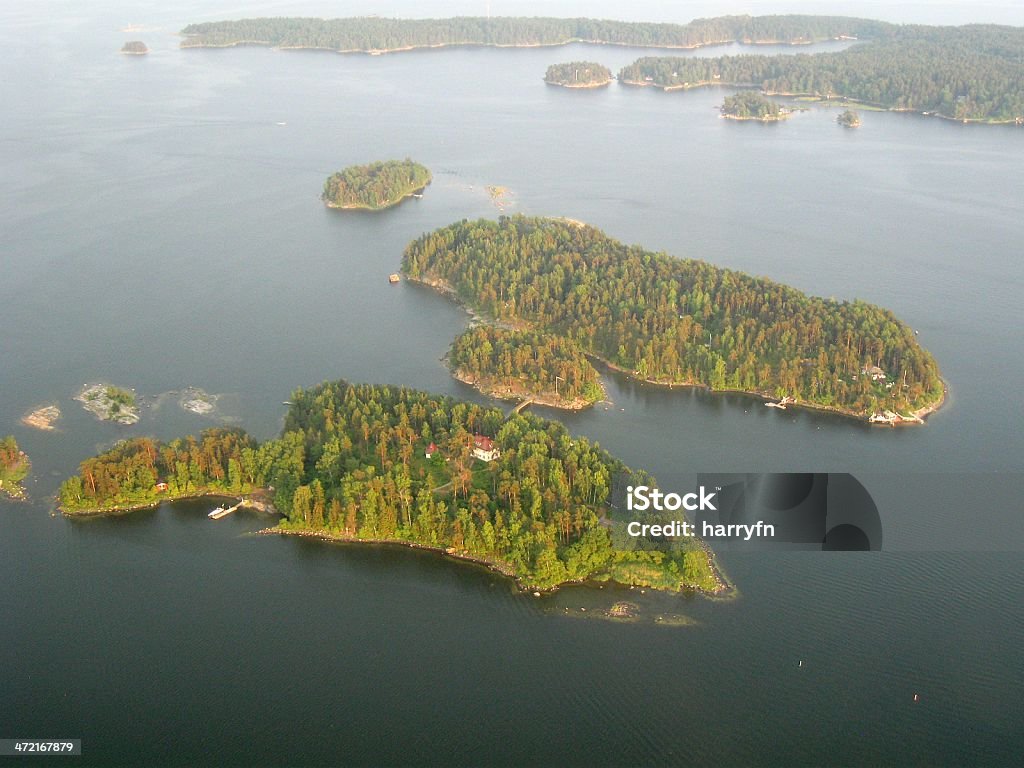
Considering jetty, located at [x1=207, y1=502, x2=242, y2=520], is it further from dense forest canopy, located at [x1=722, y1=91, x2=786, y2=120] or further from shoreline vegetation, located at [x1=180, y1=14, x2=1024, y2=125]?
shoreline vegetation, located at [x1=180, y1=14, x2=1024, y2=125]

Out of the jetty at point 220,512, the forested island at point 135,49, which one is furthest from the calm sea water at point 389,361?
the forested island at point 135,49

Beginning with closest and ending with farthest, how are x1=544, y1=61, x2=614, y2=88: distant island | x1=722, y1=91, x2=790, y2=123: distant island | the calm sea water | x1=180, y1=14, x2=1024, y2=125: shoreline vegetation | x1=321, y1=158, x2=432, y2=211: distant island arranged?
the calm sea water, x1=321, y1=158, x2=432, y2=211: distant island, x1=722, y1=91, x2=790, y2=123: distant island, x1=180, y1=14, x2=1024, y2=125: shoreline vegetation, x1=544, y1=61, x2=614, y2=88: distant island

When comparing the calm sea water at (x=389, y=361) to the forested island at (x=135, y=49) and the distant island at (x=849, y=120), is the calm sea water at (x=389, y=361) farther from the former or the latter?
the forested island at (x=135, y=49)

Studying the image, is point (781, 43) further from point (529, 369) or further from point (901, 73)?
point (529, 369)

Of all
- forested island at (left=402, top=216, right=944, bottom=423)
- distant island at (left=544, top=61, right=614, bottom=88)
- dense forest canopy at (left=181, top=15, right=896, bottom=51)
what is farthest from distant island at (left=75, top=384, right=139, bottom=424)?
dense forest canopy at (left=181, top=15, right=896, bottom=51)

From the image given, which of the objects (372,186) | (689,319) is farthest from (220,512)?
(372,186)

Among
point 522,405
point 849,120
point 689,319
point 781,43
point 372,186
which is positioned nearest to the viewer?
point 522,405

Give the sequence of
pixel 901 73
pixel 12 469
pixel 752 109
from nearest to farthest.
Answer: pixel 12 469
pixel 752 109
pixel 901 73
